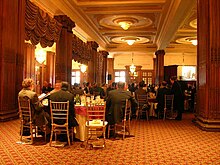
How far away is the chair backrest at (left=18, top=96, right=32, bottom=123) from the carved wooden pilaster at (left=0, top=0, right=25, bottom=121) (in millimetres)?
1675

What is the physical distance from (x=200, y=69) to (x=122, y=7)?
16.9 ft

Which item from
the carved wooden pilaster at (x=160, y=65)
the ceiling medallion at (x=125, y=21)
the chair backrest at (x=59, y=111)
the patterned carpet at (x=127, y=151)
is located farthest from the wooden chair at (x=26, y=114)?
the carved wooden pilaster at (x=160, y=65)

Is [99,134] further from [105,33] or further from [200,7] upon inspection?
[105,33]

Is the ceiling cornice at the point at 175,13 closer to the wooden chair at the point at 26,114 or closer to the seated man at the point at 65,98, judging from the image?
the seated man at the point at 65,98

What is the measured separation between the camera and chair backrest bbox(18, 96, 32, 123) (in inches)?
199

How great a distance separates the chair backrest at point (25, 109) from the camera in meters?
5.04

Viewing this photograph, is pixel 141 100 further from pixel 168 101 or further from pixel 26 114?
pixel 26 114

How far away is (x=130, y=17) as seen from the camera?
41.1ft

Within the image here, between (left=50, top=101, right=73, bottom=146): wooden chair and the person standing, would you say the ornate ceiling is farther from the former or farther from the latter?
(left=50, top=101, right=73, bottom=146): wooden chair

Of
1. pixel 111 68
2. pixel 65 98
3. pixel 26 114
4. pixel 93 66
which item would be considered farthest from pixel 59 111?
pixel 111 68

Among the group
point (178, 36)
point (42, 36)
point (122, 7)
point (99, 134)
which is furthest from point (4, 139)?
point (178, 36)

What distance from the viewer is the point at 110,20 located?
43.5 ft

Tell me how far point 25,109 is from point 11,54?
2356 mm

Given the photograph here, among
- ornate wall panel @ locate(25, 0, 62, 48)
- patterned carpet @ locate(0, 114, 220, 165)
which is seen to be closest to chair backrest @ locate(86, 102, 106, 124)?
patterned carpet @ locate(0, 114, 220, 165)
